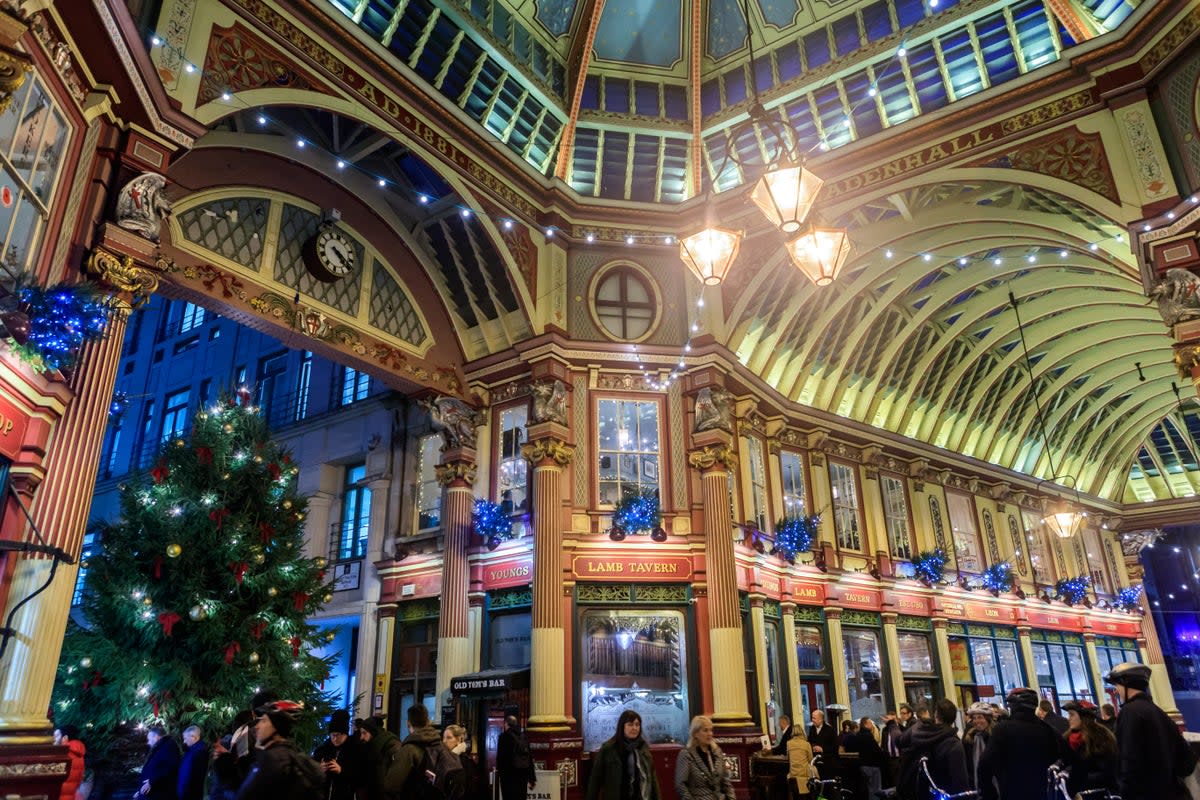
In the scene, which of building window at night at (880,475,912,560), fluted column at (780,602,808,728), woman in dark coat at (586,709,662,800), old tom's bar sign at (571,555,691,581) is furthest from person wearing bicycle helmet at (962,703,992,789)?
building window at night at (880,475,912,560)

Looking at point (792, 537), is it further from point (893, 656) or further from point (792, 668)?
point (893, 656)

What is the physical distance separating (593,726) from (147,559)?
7645 millimetres

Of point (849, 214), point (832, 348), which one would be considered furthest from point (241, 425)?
point (832, 348)

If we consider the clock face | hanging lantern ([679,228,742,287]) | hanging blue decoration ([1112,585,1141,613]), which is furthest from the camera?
hanging blue decoration ([1112,585,1141,613])

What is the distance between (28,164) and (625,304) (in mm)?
10991

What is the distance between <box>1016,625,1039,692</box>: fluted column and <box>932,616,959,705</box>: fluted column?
12.7 ft

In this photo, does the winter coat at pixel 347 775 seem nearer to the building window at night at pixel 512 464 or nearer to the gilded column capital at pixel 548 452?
the gilded column capital at pixel 548 452

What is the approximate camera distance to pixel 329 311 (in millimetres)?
14688

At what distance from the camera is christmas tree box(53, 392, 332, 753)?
1107 cm

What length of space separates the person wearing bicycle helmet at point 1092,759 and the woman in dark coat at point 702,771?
118 inches

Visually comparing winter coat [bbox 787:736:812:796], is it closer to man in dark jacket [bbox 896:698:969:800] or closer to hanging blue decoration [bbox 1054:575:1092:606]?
man in dark jacket [bbox 896:698:969:800]

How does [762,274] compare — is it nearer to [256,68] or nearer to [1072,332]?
[256,68]

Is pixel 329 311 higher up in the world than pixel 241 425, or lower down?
higher up

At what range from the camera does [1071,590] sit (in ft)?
84.3
